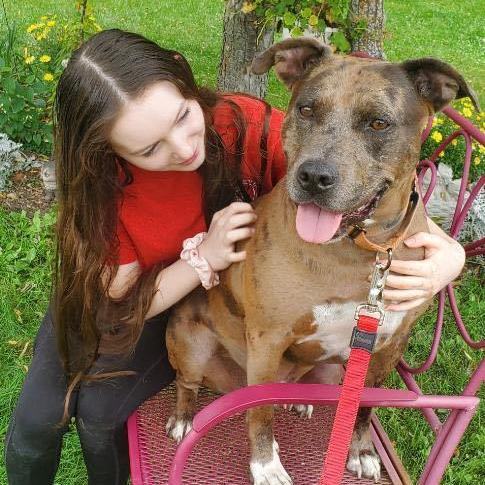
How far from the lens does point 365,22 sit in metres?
3.50

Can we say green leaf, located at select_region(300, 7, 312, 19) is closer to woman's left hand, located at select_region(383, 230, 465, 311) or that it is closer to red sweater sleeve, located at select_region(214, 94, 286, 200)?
red sweater sleeve, located at select_region(214, 94, 286, 200)

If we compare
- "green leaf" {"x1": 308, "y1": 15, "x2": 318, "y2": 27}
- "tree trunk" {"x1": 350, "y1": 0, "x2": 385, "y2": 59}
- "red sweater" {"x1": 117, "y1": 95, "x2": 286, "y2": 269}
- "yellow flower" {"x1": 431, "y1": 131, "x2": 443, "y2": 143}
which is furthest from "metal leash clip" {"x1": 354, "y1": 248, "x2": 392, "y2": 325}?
"yellow flower" {"x1": 431, "y1": 131, "x2": 443, "y2": 143}

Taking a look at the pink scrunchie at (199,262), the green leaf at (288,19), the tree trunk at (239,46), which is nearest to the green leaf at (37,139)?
the tree trunk at (239,46)

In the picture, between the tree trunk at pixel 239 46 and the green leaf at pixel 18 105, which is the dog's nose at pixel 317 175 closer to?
the tree trunk at pixel 239 46

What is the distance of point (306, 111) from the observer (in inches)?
77.3

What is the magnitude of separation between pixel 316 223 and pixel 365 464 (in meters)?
0.86

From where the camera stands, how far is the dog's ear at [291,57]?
6.82 ft

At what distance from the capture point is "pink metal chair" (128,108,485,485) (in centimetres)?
178

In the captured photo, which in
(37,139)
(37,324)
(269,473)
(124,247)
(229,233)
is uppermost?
(229,233)

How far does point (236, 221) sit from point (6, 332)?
1866mm

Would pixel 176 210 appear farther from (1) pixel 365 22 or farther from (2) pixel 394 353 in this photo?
(1) pixel 365 22

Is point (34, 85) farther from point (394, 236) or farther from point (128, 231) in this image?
point (394, 236)

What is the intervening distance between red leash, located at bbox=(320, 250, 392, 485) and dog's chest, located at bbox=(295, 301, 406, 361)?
0.72ft

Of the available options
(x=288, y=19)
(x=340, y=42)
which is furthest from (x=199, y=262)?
(x=340, y=42)
